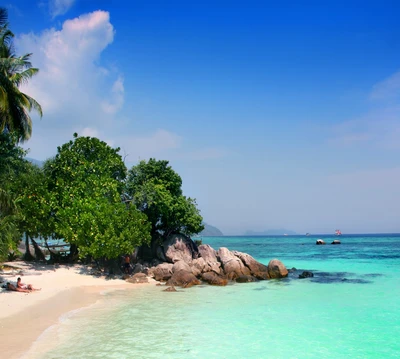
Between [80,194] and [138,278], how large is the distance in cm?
754

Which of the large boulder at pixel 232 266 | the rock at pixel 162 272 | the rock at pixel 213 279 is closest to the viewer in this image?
the rock at pixel 213 279

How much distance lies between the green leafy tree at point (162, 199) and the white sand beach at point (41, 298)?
6.65 meters

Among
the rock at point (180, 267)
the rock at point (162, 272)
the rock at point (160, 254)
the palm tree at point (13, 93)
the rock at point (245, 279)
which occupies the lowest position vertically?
the rock at point (245, 279)

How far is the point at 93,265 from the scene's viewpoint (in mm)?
29438

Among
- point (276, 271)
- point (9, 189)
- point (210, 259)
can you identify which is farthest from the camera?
point (210, 259)

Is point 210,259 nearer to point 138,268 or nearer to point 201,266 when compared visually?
point 201,266

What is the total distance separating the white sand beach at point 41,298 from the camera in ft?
40.9

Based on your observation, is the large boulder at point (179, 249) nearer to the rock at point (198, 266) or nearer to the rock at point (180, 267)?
the rock at point (198, 266)

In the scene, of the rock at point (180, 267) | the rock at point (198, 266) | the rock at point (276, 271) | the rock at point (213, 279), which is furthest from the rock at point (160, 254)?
the rock at point (276, 271)

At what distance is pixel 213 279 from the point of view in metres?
25.9

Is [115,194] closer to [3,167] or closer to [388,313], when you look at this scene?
[3,167]

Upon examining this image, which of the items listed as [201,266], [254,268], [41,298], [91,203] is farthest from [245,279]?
[41,298]

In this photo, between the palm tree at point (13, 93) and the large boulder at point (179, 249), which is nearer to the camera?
the palm tree at point (13, 93)

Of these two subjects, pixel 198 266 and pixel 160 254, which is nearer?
pixel 198 266
